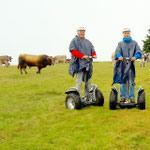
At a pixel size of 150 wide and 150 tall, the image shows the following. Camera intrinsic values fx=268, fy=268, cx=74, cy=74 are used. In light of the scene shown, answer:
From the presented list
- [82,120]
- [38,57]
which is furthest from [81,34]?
[38,57]

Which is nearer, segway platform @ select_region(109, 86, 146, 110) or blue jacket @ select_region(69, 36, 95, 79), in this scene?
segway platform @ select_region(109, 86, 146, 110)

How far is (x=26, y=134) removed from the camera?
6.34 meters

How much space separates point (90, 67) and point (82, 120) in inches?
79.6

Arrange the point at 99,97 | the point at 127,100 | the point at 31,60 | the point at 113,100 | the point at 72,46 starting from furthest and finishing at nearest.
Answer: the point at 31,60, the point at 99,97, the point at 72,46, the point at 127,100, the point at 113,100

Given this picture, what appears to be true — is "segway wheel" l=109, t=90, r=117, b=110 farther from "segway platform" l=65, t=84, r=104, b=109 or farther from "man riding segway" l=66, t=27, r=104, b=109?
"man riding segway" l=66, t=27, r=104, b=109

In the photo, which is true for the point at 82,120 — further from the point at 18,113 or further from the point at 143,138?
the point at 18,113

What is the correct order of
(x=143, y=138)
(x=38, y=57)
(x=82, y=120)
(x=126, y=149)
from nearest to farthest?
(x=126, y=149) < (x=143, y=138) < (x=82, y=120) < (x=38, y=57)

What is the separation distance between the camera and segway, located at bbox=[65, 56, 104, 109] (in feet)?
27.3

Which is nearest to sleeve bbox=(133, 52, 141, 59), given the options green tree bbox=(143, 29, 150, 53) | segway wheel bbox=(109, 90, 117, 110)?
segway wheel bbox=(109, 90, 117, 110)

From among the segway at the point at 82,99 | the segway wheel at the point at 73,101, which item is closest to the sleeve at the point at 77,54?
the segway at the point at 82,99

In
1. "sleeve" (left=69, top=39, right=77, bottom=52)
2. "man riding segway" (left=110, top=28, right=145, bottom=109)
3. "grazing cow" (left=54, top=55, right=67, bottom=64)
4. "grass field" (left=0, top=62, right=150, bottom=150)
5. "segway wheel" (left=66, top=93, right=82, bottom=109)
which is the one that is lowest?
"grass field" (left=0, top=62, right=150, bottom=150)

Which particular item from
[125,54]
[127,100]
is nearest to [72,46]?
[125,54]

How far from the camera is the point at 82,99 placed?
8.82 metres

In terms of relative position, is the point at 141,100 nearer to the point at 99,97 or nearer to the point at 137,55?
the point at 137,55
